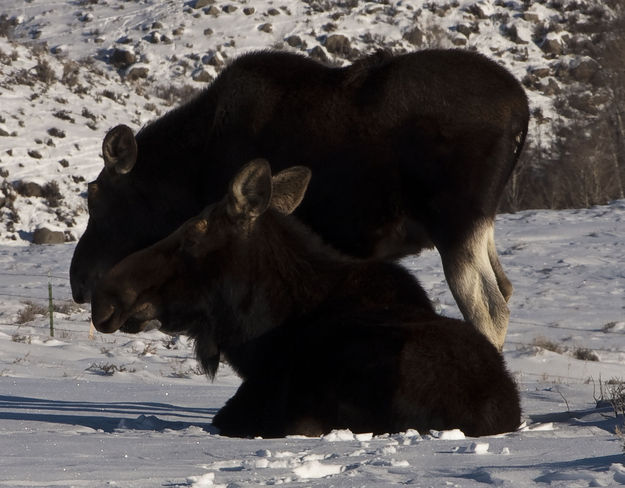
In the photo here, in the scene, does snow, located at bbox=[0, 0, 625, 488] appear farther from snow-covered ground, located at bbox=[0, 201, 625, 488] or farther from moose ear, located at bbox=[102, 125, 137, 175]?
moose ear, located at bbox=[102, 125, 137, 175]

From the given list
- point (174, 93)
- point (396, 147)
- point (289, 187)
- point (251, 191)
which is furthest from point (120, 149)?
Result: point (174, 93)

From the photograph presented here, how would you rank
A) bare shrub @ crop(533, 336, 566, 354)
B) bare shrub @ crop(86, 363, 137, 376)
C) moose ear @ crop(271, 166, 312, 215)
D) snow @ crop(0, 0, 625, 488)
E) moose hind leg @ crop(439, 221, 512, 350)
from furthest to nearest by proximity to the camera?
bare shrub @ crop(533, 336, 566, 354), bare shrub @ crop(86, 363, 137, 376), moose hind leg @ crop(439, 221, 512, 350), moose ear @ crop(271, 166, 312, 215), snow @ crop(0, 0, 625, 488)

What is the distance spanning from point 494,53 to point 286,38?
313 inches

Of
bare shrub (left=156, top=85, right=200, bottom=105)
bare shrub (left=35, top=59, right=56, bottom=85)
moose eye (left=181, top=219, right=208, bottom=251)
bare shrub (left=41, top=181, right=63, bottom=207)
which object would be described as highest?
moose eye (left=181, top=219, right=208, bottom=251)

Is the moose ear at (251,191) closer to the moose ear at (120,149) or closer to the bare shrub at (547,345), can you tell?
the moose ear at (120,149)

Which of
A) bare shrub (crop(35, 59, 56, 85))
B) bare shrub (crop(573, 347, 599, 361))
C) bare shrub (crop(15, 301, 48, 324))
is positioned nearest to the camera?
bare shrub (crop(573, 347, 599, 361))

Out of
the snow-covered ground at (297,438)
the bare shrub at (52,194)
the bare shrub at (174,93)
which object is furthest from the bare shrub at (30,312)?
the bare shrub at (174,93)

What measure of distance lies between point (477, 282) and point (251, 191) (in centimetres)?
223

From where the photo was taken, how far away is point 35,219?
2520 cm

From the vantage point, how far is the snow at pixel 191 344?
324cm

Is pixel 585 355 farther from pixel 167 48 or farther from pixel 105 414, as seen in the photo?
pixel 167 48

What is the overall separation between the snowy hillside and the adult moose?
19.1 metres

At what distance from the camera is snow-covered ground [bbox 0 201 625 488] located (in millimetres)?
3080

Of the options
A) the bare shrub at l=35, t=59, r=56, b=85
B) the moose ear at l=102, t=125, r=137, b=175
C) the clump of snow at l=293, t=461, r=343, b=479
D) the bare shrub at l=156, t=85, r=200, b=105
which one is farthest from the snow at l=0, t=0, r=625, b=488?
the moose ear at l=102, t=125, r=137, b=175
